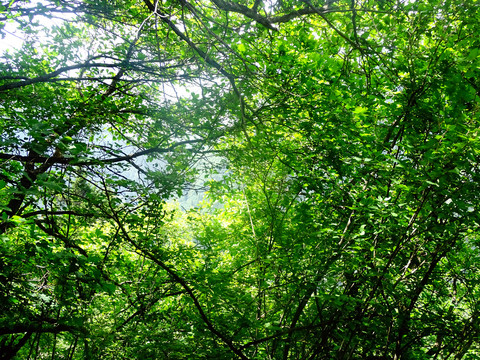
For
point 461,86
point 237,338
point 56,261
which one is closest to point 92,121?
point 56,261

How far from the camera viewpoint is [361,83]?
12.5 feet

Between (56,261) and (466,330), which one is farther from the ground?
(56,261)

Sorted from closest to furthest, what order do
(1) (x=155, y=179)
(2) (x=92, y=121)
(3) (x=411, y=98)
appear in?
1. (3) (x=411, y=98)
2. (1) (x=155, y=179)
3. (2) (x=92, y=121)

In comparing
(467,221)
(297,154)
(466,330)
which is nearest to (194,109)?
(297,154)

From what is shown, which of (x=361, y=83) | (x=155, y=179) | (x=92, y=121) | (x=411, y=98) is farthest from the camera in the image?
(x=92, y=121)

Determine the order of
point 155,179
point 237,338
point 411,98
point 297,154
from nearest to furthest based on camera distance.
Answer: point 237,338 < point 411,98 < point 155,179 < point 297,154

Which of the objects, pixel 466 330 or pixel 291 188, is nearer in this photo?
pixel 466 330

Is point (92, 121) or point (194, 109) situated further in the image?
point (92, 121)

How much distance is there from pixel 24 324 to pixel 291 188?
3.44 m

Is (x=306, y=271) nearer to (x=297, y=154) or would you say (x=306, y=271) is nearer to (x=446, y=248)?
(x=446, y=248)

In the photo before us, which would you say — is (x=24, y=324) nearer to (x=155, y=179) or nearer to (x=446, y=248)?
(x=155, y=179)

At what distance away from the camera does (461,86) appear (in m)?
2.27

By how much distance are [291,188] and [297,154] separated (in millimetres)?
492

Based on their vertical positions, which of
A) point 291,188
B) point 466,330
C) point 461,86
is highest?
point 291,188
